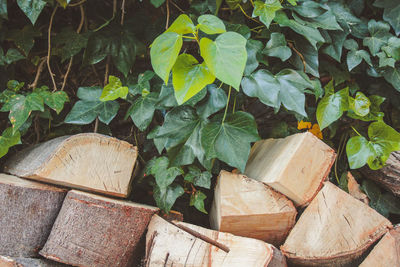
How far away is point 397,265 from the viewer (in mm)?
980

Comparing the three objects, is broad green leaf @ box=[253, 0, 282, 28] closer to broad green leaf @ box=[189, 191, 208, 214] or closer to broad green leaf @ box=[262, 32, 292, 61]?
broad green leaf @ box=[262, 32, 292, 61]

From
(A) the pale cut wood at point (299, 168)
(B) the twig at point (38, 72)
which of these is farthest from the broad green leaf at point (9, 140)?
(A) the pale cut wood at point (299, 168)

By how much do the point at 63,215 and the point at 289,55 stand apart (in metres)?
0.89

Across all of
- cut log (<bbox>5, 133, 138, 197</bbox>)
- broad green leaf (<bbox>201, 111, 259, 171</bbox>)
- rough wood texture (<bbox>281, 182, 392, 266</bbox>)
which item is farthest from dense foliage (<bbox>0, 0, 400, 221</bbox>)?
rough wood texture (<bbox>281, 182, 392, 266</bbox>)

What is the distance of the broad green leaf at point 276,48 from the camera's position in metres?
1.12

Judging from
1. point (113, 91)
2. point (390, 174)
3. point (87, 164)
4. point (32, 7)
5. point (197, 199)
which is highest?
point (32, 7)

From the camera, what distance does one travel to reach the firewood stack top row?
96cm

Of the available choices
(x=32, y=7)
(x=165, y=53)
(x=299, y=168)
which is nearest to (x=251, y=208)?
(x=299, y=168)

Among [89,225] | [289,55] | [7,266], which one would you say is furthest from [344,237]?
[7,266]

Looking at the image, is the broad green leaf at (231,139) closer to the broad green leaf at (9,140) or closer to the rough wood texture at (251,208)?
the rough wood texture at (251,208)

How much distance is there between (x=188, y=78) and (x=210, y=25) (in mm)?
165

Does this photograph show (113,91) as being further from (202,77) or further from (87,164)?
(202,77)

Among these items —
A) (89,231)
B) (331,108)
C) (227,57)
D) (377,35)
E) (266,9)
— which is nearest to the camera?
(227,57)

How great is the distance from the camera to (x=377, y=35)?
1314 millimetres
